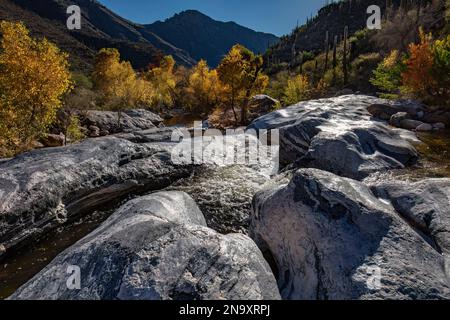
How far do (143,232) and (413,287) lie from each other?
4375 mm

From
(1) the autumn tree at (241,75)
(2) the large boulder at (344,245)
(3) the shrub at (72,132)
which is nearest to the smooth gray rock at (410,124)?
(2) the large boulder at (344,245)

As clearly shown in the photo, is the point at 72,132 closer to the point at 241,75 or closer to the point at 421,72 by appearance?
the point at 241,75

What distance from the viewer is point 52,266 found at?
4.95 metres

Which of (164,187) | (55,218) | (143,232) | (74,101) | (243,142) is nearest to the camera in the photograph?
(143,232)

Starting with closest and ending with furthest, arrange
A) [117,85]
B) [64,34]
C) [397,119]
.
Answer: [397,119], [117,85], [64,34]

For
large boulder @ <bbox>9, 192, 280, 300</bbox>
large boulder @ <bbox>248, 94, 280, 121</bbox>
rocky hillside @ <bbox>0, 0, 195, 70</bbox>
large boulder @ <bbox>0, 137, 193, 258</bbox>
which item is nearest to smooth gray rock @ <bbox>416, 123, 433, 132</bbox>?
large boulder @ <bbox>0, 137, 193, 258</bbox>

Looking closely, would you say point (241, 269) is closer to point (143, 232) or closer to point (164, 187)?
point (143, 232)

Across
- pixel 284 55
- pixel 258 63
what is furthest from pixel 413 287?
pixel 284 55

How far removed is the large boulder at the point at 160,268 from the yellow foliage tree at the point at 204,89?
128ft

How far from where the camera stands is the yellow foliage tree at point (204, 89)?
43531 mm

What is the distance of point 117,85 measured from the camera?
48.7m

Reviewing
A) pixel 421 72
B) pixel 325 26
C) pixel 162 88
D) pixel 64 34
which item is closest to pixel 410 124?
pixel 421 72

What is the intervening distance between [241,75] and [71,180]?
22.0 meters

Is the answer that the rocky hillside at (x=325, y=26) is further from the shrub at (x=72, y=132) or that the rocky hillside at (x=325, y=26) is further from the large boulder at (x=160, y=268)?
the large boulder at (x=160, y=268)
